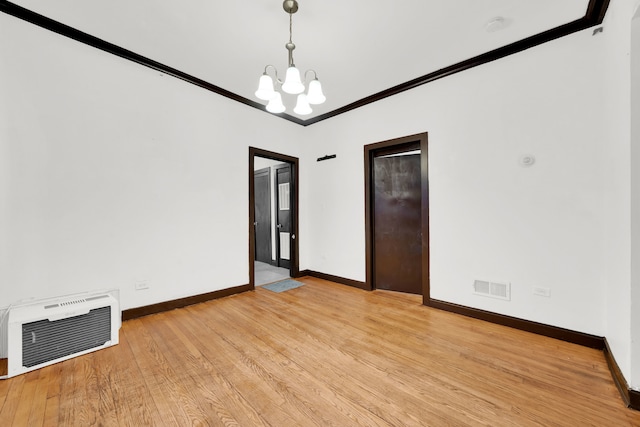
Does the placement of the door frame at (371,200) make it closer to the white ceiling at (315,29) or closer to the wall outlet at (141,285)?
the white ceiling at (315,29)

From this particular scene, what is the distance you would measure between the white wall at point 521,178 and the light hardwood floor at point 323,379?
1.68 ft

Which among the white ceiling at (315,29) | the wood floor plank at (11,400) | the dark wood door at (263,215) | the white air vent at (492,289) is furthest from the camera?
the dark wood door at (263,215)

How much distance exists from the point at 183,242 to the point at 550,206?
13.5 ft

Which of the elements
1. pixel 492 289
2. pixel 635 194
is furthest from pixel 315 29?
pixel 492 289

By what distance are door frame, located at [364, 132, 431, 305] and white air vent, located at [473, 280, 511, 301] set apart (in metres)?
0.57

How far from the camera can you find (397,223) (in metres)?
3.79

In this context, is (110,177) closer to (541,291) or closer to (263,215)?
(263,215)

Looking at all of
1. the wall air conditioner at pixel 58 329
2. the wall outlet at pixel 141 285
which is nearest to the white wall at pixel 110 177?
the wall outlet at pixel 141 285

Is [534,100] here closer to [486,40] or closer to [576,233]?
[486,40]

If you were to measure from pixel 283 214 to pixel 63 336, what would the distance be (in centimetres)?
385

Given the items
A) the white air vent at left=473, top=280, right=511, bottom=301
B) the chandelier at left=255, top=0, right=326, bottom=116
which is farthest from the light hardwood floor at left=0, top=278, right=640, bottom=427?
the chandelier at left=255, top=0, right=326, bottom=116

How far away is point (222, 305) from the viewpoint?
332 centimetres

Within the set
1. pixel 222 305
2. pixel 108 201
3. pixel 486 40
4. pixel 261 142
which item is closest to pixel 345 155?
pixel 261 142

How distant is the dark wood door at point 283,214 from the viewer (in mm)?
5430
